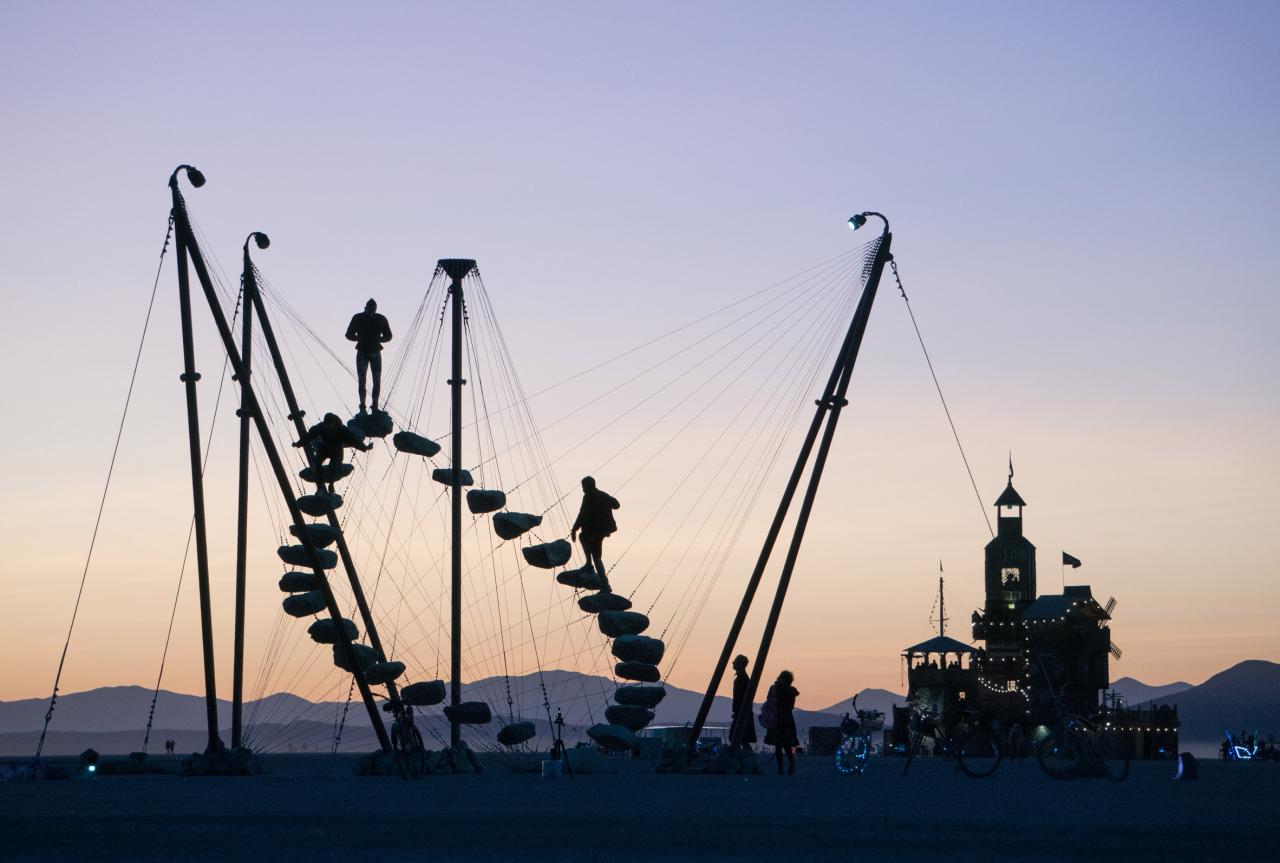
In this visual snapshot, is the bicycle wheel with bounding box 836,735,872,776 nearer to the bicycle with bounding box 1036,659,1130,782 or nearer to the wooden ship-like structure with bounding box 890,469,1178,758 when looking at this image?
the bicycle with bounding box 1036,659,1130,782

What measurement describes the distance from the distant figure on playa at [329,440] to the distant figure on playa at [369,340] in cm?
83

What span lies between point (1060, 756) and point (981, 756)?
2021mm

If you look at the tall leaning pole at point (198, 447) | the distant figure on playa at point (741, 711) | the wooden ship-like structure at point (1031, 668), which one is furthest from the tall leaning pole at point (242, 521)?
the wooden ship-like structure at point (1031, 668)

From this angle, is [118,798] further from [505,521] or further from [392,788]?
[505,521]

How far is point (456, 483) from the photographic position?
104 ft

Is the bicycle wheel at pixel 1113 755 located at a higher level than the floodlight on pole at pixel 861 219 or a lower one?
lower

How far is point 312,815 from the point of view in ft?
53.0

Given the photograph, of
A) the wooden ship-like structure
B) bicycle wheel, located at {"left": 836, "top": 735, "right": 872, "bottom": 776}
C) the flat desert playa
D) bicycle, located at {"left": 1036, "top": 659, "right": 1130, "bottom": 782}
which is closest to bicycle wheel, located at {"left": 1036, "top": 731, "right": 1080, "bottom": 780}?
bicycle, located at {"left": 1036, "top": 659, "right": 1130, "bottom": 782}

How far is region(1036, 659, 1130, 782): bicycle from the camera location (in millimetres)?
27203

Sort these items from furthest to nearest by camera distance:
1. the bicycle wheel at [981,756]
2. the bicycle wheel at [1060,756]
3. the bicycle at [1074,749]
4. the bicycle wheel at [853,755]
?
the bicycle wheel at [853,755] → the bicycle wheel at [981,756] → the bicycle wheel at [1060,756] → the bicycle at [1074,749]

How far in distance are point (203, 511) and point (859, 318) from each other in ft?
38.5

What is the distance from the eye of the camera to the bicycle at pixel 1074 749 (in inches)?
1071

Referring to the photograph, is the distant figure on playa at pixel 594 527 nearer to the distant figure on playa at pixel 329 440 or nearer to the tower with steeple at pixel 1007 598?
the distant figure on playa at pixel 329 440

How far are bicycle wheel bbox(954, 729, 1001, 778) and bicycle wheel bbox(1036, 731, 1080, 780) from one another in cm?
161
